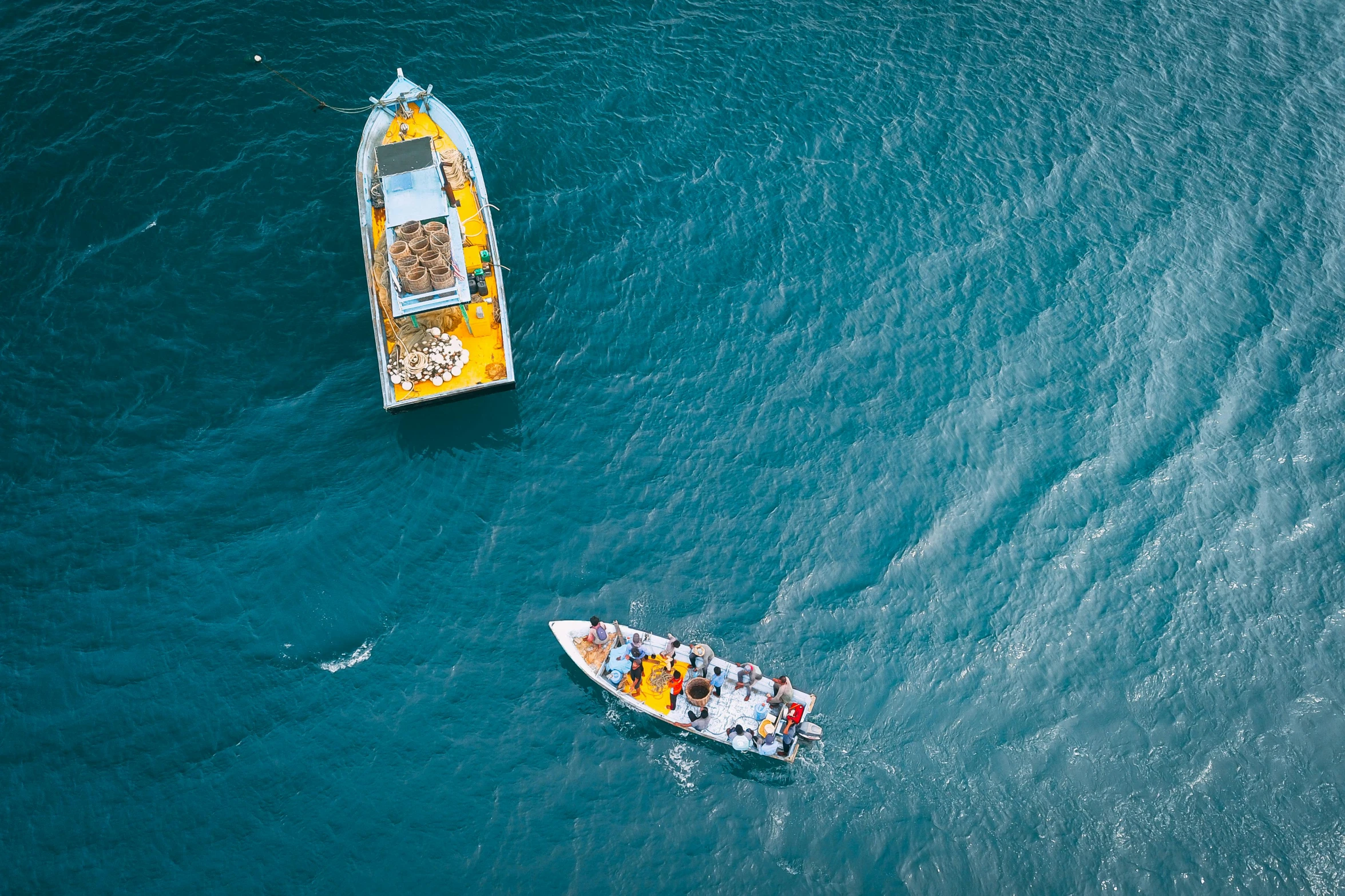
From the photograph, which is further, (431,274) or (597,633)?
(431,274)

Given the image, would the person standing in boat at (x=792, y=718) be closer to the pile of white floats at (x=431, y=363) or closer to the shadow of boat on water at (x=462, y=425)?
the shadow of boat on water at (x=462, y=425)

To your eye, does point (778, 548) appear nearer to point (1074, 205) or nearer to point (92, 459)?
point (1074, 205)

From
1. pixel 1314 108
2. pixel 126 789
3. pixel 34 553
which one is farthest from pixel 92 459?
pixel 1314 108

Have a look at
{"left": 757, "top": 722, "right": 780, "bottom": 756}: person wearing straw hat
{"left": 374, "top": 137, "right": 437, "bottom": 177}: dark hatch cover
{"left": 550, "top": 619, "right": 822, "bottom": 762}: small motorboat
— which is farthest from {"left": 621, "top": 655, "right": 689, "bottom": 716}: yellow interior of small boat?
{"left": 374, "top": 137, "right": 437, "bottom": 177}: dark hatch cover

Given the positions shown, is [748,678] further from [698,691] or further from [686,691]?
[686,691]

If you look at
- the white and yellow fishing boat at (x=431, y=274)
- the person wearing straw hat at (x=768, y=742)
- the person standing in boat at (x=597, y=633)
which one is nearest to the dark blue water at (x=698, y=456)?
the person wearing straw hat at (x=768, y=742)

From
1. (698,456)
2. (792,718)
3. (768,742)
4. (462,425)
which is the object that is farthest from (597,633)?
(462,425)

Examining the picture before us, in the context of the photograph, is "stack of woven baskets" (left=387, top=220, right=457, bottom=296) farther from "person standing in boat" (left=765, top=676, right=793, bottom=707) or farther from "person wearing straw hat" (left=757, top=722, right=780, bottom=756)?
"person wearing straw hat" (left=757, top=722, right=780, bottom=756)
